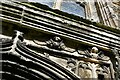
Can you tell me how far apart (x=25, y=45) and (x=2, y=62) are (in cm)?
42

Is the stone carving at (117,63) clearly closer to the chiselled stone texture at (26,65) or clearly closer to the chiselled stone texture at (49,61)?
the chiselled stone texture at (49,61)

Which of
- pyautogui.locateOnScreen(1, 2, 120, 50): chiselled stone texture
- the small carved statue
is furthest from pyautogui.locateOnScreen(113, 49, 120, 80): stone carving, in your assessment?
the small carved statue

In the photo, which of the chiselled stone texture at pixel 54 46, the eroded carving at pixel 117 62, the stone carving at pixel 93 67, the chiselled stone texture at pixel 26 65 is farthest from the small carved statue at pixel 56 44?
the eroded carving at pixel 117 62

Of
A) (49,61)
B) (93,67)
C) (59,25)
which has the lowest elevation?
(93,67)

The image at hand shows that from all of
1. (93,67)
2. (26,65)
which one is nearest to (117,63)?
(93,67)

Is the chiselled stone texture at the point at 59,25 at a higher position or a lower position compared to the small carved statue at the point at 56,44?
higher

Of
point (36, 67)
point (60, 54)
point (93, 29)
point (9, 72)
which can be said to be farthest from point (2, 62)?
point (93, 29)

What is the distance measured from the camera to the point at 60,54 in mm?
3680

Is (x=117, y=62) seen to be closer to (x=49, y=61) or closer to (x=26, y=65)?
(x=49, y=61)

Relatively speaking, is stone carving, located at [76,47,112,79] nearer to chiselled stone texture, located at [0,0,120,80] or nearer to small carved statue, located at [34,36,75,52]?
chiselled stone texture, located at [0,0,120,80]

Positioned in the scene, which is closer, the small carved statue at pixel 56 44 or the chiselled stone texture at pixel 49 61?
the chiselled stone texture at pixel 49 61

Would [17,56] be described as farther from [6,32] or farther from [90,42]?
[90,42]

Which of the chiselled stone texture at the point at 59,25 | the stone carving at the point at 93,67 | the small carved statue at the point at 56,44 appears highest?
the chiselled stone texture at the point at 59,25

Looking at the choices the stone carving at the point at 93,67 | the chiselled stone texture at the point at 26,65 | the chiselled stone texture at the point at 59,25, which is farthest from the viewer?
the chiselled stone texture at the point at 59,25
